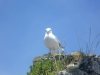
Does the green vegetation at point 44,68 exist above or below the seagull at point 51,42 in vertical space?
below

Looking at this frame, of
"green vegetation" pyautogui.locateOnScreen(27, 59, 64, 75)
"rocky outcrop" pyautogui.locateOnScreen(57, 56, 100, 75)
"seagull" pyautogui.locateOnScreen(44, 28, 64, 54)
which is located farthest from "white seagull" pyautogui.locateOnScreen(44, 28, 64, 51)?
"rocky outcrop" pyautogui.locateOnScreen(57, 56, 100, 75)

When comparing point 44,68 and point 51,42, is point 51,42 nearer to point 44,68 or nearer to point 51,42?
point 51,42

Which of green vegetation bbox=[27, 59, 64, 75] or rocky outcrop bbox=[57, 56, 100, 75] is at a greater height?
green vegetation bbox=[27, 59, 64, 75]

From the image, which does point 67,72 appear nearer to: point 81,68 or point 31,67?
point 81,68

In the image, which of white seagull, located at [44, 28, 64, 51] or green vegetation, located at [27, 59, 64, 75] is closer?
green vegetation, located at [27, 59, 64, 75]

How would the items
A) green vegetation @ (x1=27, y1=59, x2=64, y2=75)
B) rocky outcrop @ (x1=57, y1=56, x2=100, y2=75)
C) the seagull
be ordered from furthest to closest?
the seagull → green vegetation @ (x1=27, y1=59, x2=64, y2=75) → rocky outcrop @ (x1=57, y1=56, x2=100, y2=75)

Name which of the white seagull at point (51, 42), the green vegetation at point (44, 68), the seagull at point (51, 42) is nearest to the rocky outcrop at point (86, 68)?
the green vegetation at point (44, 68)

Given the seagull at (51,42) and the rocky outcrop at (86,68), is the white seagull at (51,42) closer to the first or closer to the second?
the seagull at (51,42)

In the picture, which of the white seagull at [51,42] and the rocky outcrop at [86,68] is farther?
the white seagull at [51,42]

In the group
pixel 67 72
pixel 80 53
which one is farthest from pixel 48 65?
pixel 67 72

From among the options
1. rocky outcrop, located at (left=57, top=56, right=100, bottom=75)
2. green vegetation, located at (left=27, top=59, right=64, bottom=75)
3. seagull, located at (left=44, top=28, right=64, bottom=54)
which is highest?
seagull, located at (left=44, top=28, right=64, bottom=54)

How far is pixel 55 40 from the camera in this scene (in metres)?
16.9

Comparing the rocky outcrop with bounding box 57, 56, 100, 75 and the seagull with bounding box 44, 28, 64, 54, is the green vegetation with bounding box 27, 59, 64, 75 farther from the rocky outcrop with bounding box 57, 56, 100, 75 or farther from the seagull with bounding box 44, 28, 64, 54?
the seagull with bounding box 44, 28, 64, 54

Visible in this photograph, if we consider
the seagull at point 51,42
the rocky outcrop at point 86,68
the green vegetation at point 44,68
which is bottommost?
the rocky outcrop at point 86,68
